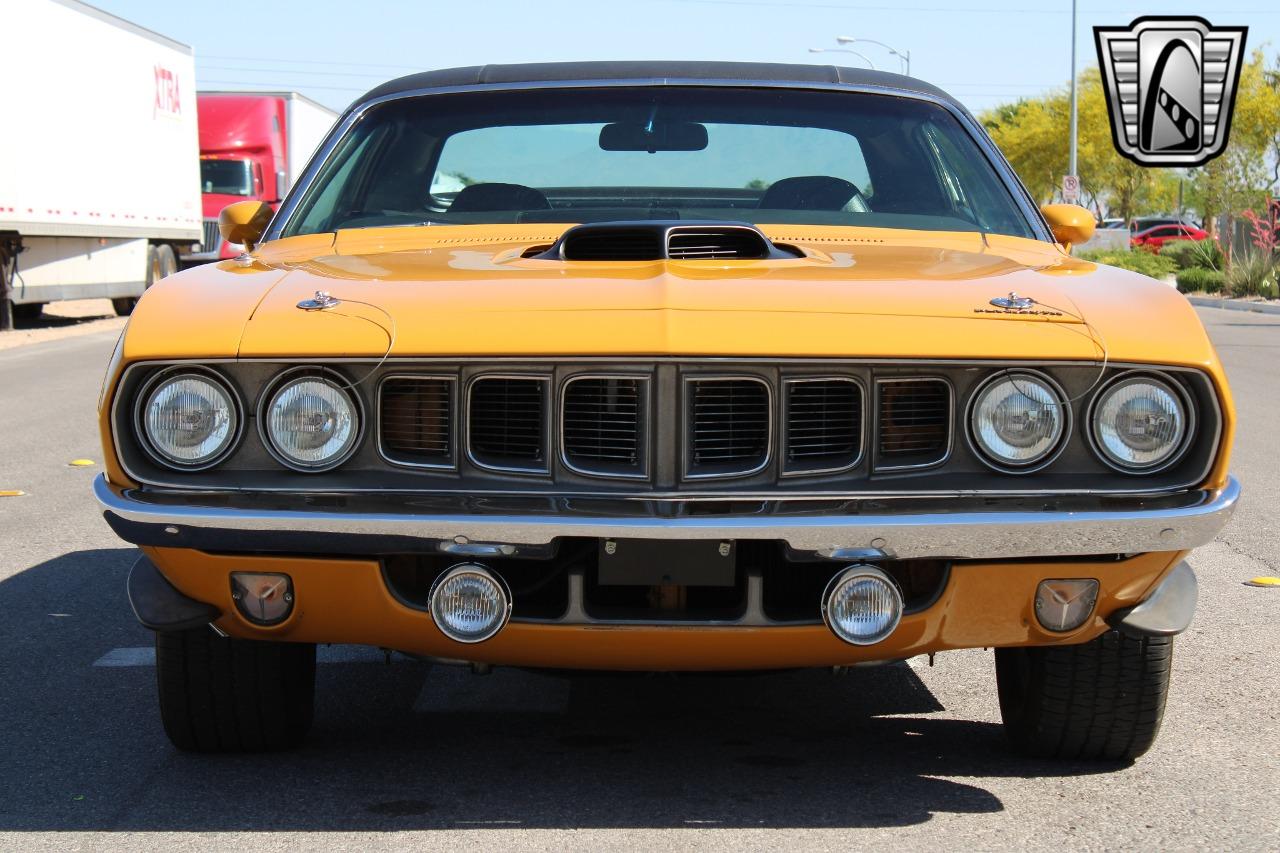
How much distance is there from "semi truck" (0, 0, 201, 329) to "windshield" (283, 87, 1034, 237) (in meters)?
14.5

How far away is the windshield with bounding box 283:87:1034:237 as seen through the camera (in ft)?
14.6

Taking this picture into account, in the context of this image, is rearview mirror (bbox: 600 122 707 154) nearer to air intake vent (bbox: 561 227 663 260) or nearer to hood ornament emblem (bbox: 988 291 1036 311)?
air intake vent (bbox: 561 227 663 260)

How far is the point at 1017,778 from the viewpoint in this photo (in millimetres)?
3607

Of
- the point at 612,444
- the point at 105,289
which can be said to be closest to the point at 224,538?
the point at 612,444

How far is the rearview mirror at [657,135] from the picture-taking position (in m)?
4.59

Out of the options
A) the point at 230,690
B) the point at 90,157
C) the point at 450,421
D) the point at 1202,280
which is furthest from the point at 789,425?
the point at 1202,280

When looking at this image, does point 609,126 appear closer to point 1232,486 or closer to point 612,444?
point 612,444

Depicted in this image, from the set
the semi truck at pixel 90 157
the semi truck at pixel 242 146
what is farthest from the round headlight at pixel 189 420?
the semi truck at pixel 242 146

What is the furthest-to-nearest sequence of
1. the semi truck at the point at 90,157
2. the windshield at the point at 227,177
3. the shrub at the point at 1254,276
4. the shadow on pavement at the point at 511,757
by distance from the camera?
the shrub at the point at 1254,276
the windshield at the point at 227,177
the semi truck at the point at 90,157
the shadow on pavement at the point at 511,757

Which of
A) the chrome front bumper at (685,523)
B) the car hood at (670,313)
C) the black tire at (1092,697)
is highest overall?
the car hood at (670,313)

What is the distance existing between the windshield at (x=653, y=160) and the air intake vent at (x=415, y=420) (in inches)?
49.6

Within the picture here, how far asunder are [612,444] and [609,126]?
1681 mm

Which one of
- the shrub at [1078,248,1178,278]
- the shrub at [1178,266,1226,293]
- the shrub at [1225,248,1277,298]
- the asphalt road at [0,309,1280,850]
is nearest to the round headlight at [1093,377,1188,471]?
the asphalt road at [0,309,1280,850]

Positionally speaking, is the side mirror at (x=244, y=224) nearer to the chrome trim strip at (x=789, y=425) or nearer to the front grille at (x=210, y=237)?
the chrome trim strip at (x=789, y=425)
